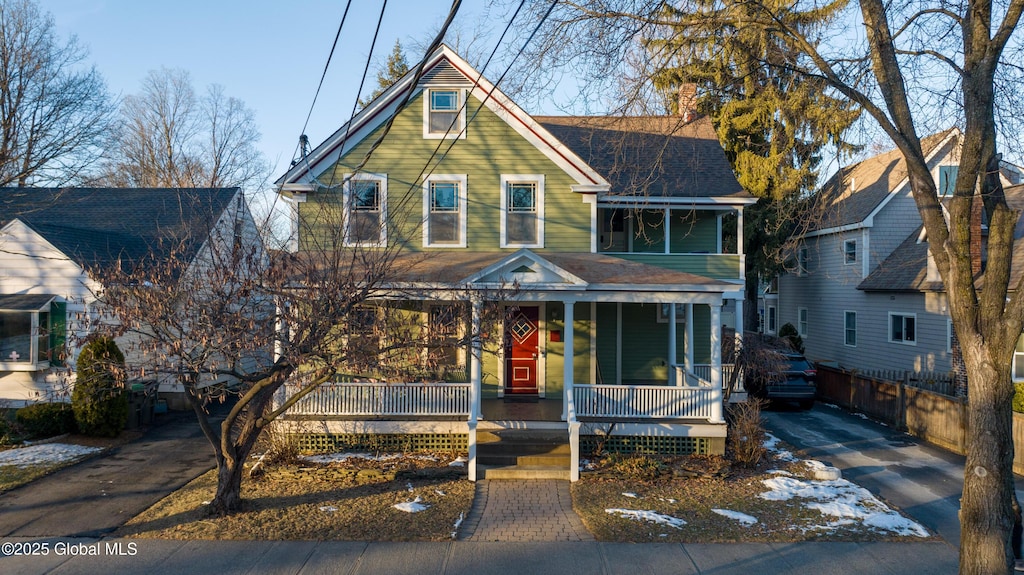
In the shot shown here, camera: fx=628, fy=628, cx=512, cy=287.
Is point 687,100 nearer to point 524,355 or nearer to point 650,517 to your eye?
point 524,355

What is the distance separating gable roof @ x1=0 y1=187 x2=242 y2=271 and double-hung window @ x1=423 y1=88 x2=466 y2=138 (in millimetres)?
6484

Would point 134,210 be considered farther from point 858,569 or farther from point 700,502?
point 858,569

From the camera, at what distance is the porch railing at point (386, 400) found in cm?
1167

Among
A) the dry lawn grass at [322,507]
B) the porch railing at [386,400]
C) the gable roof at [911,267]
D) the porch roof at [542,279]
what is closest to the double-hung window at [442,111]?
the porch roof at [542,279]

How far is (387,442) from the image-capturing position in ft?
38.9

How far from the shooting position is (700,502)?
913 cm

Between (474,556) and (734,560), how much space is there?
2944 mm

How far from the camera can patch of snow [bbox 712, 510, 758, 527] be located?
8297 mm

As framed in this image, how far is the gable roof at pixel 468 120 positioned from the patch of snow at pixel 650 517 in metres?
7.20

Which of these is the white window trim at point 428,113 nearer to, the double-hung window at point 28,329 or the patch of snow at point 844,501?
the patch of snow at point 844,501

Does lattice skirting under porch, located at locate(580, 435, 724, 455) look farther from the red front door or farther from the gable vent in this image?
the gable vent

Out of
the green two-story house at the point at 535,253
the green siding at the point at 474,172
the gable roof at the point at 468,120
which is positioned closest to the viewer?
the green two-story house at the point at 535,253

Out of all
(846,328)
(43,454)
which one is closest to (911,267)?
(846,328)

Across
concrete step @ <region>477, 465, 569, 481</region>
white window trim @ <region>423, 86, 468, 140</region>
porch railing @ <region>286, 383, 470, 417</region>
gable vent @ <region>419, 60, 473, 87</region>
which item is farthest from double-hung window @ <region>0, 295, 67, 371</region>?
concrete step @ <region>477, 465, 569, 481</region>
